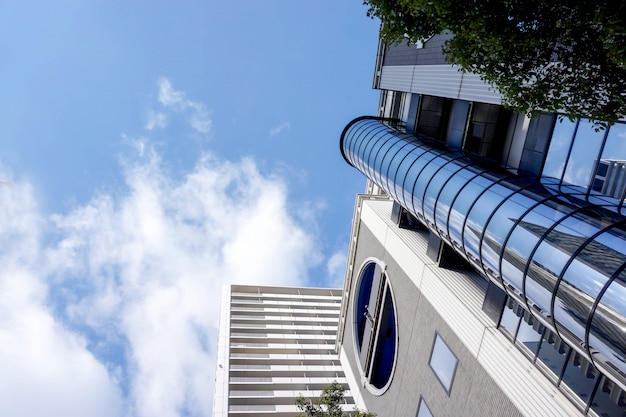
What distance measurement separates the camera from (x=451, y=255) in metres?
21.5

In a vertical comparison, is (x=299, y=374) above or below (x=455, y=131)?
below

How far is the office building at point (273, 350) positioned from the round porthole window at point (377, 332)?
456 inches

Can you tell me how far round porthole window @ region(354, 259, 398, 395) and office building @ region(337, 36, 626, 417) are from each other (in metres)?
0.15

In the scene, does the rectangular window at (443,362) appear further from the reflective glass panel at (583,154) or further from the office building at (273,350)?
the office building at (273,350)

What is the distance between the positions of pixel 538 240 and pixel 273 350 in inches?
1559

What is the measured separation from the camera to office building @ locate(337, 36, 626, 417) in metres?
10.8

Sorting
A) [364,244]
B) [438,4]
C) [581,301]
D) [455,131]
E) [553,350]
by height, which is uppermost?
[438,4]

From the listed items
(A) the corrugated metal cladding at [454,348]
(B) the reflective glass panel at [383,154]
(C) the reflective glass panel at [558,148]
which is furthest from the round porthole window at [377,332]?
(C) the reflective glass panel at [558,148]

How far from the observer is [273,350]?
46156mm

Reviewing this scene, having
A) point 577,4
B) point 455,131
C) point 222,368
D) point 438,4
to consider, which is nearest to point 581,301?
point 577,4

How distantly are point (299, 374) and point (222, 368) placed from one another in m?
8.81

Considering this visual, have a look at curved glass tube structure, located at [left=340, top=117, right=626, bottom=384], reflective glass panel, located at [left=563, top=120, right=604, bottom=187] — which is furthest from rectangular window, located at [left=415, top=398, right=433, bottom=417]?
reflective glass panel, located at [left=563, top=120, right=604, bottom=187]

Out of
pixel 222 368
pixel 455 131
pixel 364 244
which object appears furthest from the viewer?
pixel 222 368

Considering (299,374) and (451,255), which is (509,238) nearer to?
(451,255)
